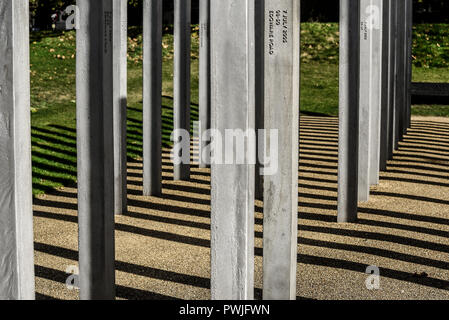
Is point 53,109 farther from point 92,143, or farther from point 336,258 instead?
point 92,143

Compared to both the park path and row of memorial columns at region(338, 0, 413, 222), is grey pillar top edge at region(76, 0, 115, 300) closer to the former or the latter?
the park path

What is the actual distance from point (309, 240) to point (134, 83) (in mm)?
17080

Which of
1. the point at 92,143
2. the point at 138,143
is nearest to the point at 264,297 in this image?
the point at 92,143

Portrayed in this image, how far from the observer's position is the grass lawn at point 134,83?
49.5 feet

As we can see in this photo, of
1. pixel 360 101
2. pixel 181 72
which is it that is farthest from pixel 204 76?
pixel 360 101

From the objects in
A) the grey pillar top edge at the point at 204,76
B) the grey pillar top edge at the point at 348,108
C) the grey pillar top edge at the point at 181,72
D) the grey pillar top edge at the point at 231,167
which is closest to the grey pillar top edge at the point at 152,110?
the grey pillar top edge at the point at 181,72

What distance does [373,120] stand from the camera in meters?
12.4

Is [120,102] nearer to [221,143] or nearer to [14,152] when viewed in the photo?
[221,143]

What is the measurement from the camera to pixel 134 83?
82.8ft

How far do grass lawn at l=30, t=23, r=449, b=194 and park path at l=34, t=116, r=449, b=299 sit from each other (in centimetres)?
201

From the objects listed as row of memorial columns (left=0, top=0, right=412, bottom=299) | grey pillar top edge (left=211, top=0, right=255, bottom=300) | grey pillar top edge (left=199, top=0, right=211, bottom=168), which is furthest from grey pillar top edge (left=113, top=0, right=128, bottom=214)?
grey pillar top edge (left=211, top=0, right=255, bottom=300)

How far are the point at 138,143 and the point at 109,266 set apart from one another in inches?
432

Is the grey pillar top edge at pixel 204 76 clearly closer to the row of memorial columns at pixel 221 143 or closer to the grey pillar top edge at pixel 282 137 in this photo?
the row of memorial columns at pixel 221 143

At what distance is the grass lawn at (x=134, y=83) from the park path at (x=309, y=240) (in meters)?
2.01
